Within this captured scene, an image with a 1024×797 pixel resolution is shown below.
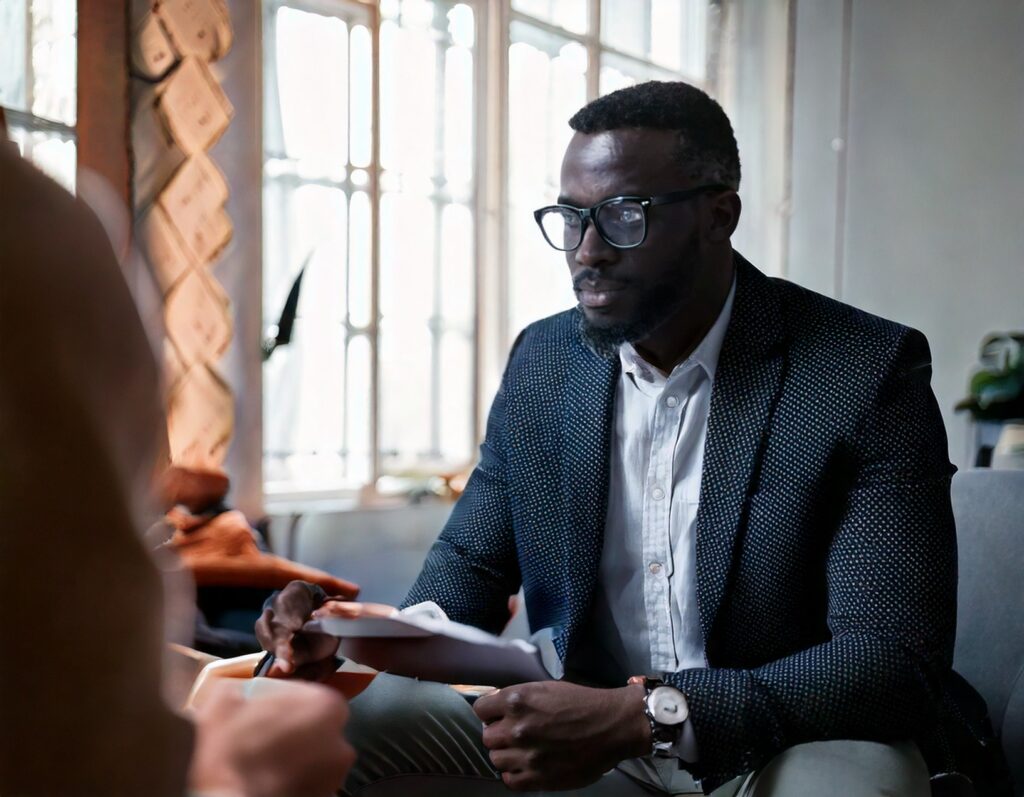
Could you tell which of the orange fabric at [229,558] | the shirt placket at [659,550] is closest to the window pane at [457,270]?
the orange fabric at [229,558]

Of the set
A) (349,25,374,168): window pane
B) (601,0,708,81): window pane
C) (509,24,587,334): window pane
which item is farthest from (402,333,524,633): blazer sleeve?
(601,0,708,81): window pane

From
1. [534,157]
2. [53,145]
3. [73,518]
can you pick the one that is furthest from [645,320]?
[534,157]

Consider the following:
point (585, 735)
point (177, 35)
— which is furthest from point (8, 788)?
point (177, 35)

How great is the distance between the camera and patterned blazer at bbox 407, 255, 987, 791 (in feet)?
3.90

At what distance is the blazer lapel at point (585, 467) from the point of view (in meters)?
1.46

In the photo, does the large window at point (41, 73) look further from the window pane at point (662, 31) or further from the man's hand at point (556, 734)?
the window pane at point (662, 31)

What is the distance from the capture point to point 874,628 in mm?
1227

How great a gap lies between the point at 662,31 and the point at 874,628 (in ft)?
12.0

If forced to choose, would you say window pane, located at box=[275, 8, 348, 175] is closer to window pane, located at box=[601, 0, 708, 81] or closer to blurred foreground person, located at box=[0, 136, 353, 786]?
window pane, located at box=[601, 0, 708, 81]

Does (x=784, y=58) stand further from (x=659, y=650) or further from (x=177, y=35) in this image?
(x=659, y=650)

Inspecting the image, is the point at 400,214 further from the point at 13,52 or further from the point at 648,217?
the point at 648,217

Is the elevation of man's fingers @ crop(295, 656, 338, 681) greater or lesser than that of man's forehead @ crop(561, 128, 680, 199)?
lesser

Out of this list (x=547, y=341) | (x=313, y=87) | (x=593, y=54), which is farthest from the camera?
(x=593, y=54)

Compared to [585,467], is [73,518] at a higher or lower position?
higher
